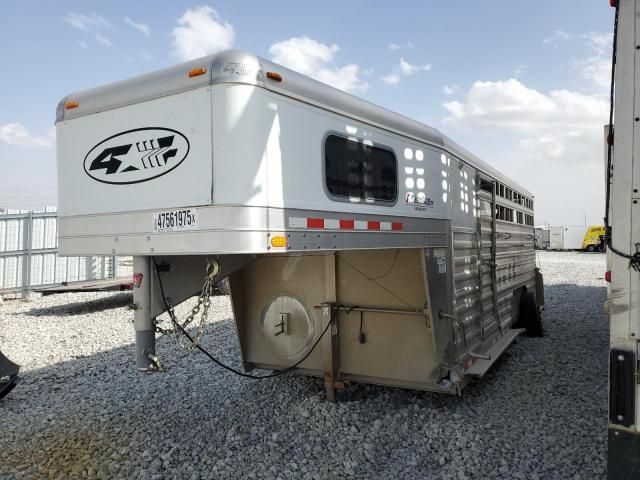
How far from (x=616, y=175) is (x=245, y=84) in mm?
1982

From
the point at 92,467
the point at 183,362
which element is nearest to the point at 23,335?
the point at 183,362

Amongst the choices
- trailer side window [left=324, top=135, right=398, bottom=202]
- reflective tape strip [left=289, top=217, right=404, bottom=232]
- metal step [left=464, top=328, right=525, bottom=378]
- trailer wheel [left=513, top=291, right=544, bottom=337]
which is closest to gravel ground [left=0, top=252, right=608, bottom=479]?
metal step [left=464, top=328, right=525, bottom=378]

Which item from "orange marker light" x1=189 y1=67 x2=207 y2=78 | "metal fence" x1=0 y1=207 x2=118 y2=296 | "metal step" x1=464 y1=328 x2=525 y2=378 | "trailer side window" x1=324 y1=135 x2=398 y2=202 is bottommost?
"metal step" x1=464 y1=328 x2=525 y2=378

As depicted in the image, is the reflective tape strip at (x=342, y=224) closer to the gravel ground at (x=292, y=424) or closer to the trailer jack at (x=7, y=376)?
the gravel ground at (x=292, y=424)

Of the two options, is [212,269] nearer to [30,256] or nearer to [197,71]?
[197,71]

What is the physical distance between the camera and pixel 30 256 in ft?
41.8

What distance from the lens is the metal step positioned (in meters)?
4.69

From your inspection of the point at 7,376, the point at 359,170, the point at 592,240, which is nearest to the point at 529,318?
the point at 359,170

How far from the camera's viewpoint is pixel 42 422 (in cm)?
454

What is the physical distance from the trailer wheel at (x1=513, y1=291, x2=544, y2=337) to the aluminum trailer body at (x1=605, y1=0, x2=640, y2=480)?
5.75 metres

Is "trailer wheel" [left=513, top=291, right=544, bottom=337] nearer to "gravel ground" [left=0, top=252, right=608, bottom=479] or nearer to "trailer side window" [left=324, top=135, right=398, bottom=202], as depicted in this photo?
"gravel ground" [left=0, top=252, right=608, bottom=479]

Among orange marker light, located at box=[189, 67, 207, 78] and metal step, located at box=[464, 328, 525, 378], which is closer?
orange marker light, located at box=[189, 67, 207, 78]

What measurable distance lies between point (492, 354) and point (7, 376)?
5.30 meters

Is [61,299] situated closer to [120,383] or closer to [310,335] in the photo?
[120,383]
